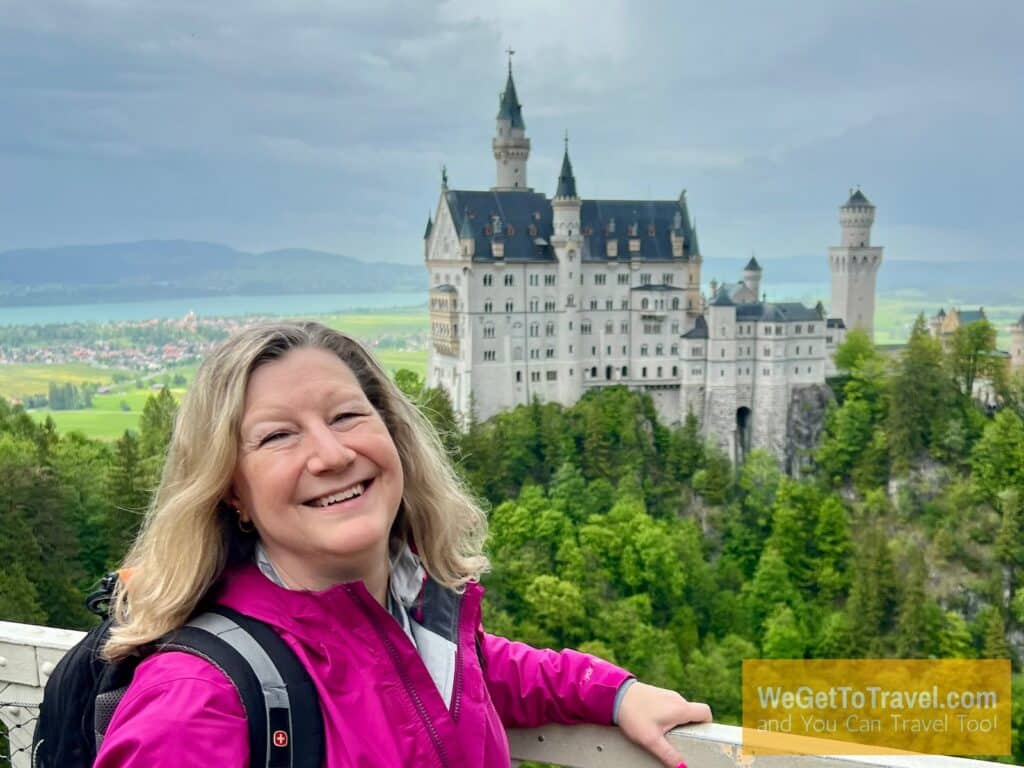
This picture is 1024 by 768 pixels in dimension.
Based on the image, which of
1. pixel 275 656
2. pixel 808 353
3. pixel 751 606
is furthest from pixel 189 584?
pixel 808 353

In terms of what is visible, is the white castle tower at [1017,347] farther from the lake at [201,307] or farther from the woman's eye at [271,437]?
the woman's eye at [271,437]

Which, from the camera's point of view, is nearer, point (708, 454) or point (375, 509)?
point (375, 509)

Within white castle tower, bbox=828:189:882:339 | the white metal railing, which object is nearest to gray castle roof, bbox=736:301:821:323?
white castle tower, bbox=828:189:882:339

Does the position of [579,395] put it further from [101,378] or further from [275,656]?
[275,656]

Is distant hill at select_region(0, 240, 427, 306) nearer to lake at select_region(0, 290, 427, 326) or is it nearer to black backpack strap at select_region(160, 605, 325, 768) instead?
lake at select_region(0, 290, 427, 326)

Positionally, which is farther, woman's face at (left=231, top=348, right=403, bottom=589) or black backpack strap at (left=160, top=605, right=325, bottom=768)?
woman's face at (left=231, top=348, right=403, bottom=589)

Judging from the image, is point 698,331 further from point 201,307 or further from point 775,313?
point 201,307

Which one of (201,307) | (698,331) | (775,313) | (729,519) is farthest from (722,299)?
(201,307)

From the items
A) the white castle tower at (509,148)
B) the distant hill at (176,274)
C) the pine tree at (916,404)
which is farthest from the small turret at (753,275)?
the distant hill at (176,274)

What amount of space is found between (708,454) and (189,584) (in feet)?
124

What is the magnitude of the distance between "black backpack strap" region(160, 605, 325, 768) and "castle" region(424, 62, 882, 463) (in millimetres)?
36566

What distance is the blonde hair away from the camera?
248cm

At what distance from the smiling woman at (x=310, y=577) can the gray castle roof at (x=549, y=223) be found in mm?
36691

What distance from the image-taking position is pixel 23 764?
11.1ft
